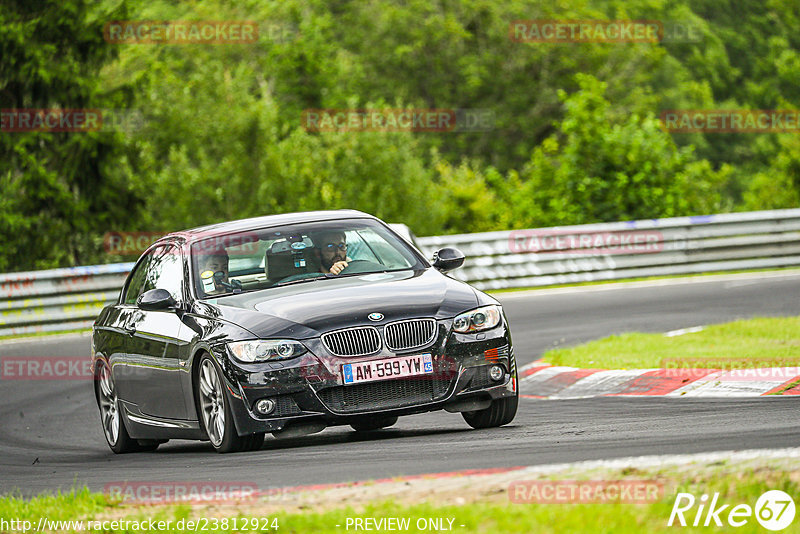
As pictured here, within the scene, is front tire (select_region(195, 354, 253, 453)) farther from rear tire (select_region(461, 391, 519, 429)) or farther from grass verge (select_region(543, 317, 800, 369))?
grass verge (select_region(543, 317, 800, 369))

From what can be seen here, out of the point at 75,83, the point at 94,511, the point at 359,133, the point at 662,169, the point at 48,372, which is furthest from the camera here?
the point at 359,133

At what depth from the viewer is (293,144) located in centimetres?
3531

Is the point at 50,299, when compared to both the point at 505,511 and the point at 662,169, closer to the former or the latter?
the point at 662,169

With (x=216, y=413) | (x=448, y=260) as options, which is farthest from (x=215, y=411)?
(x=448, y=260)

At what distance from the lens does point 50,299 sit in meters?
20.8

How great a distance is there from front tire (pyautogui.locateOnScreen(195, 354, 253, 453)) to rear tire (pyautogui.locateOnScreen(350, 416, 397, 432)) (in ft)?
2.11

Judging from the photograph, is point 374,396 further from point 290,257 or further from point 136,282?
point 136,282

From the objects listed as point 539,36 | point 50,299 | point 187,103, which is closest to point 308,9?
point 539,36

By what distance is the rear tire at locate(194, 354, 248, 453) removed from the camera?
8.51 m

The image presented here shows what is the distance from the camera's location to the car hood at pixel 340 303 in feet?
27.4

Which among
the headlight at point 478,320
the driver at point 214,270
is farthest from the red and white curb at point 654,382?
the driver at point 214,270

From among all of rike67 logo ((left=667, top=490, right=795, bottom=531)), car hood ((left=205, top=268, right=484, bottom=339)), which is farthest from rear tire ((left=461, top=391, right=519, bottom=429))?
rike67 logo ((left=667, top=490, right=795, bottom=531))

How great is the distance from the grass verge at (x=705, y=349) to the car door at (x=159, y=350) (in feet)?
13.3

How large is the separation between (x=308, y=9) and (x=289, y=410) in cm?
5942
